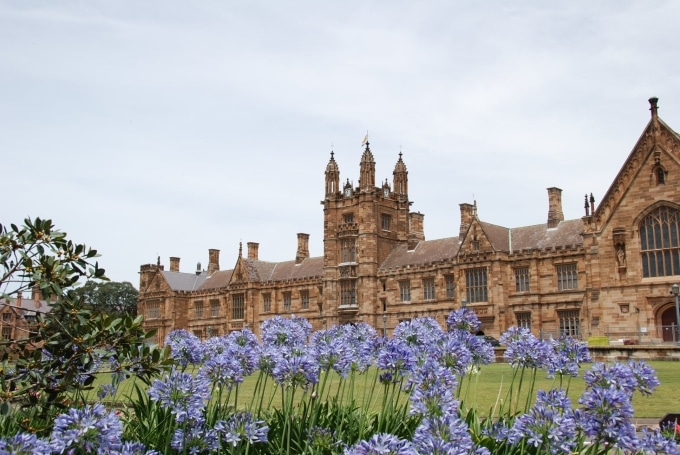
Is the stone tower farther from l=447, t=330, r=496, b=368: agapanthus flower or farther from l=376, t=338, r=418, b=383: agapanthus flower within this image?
l=376, t=338, r=418, b=383: agapanthus flower

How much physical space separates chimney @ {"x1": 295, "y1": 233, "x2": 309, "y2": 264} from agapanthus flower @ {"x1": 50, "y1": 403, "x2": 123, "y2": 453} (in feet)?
216

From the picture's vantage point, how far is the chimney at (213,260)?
81438 millimetres

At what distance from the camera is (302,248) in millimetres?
70938

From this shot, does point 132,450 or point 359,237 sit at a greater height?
point 359,237

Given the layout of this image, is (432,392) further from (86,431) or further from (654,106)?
(654,106)

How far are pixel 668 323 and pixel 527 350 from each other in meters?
38.1

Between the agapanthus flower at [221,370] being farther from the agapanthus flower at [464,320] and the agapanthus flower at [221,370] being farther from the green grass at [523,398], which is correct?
the green grass at [523,398]

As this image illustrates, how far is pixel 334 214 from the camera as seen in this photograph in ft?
205

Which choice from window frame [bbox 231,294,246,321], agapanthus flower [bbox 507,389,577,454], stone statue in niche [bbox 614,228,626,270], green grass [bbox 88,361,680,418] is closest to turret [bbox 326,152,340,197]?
window frame [bbox 231,294,246,321]

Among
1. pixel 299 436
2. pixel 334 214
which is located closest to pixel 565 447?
pixel 299 436

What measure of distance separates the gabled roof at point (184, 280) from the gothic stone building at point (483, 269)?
1.70 metres

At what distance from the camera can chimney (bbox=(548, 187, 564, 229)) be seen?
50.0m

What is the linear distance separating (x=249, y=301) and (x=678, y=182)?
4211cm

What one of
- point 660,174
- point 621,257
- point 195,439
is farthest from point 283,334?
point 660,174
